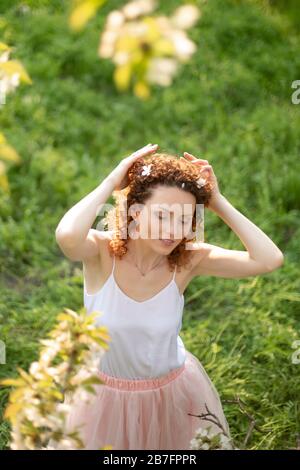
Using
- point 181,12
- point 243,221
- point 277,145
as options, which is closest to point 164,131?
point 277,145

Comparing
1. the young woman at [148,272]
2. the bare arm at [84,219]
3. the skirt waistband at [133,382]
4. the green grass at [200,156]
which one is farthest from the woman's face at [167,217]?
the green grass at [200,156]

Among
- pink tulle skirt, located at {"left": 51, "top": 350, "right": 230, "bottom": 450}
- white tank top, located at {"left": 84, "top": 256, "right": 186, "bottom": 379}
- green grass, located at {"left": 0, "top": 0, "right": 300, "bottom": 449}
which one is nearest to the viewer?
white tank top, located at {"left": 84, "top": 256, "right": 186, "bottom": 379}

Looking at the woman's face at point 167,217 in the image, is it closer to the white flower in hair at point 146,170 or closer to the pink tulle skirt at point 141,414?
the white flower in hair at point 146,170

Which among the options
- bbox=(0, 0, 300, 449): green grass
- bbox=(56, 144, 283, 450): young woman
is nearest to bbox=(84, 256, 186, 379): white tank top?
bbox=(56, 144, 283, 450): young woman

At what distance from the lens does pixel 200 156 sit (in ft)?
14.8

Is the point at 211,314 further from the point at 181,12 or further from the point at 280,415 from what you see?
the point at 181,12

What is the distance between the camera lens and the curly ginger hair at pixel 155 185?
2.17 metres

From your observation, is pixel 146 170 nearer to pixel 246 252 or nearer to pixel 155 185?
pixel 155 185

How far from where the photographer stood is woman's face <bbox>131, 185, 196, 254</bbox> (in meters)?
2.13

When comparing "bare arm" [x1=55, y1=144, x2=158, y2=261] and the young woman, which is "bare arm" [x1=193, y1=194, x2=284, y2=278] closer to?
the young woman

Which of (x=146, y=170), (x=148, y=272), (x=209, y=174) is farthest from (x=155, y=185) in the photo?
(x=148, y=272)

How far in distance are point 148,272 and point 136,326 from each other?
169mm

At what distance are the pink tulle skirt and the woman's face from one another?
46 cm
